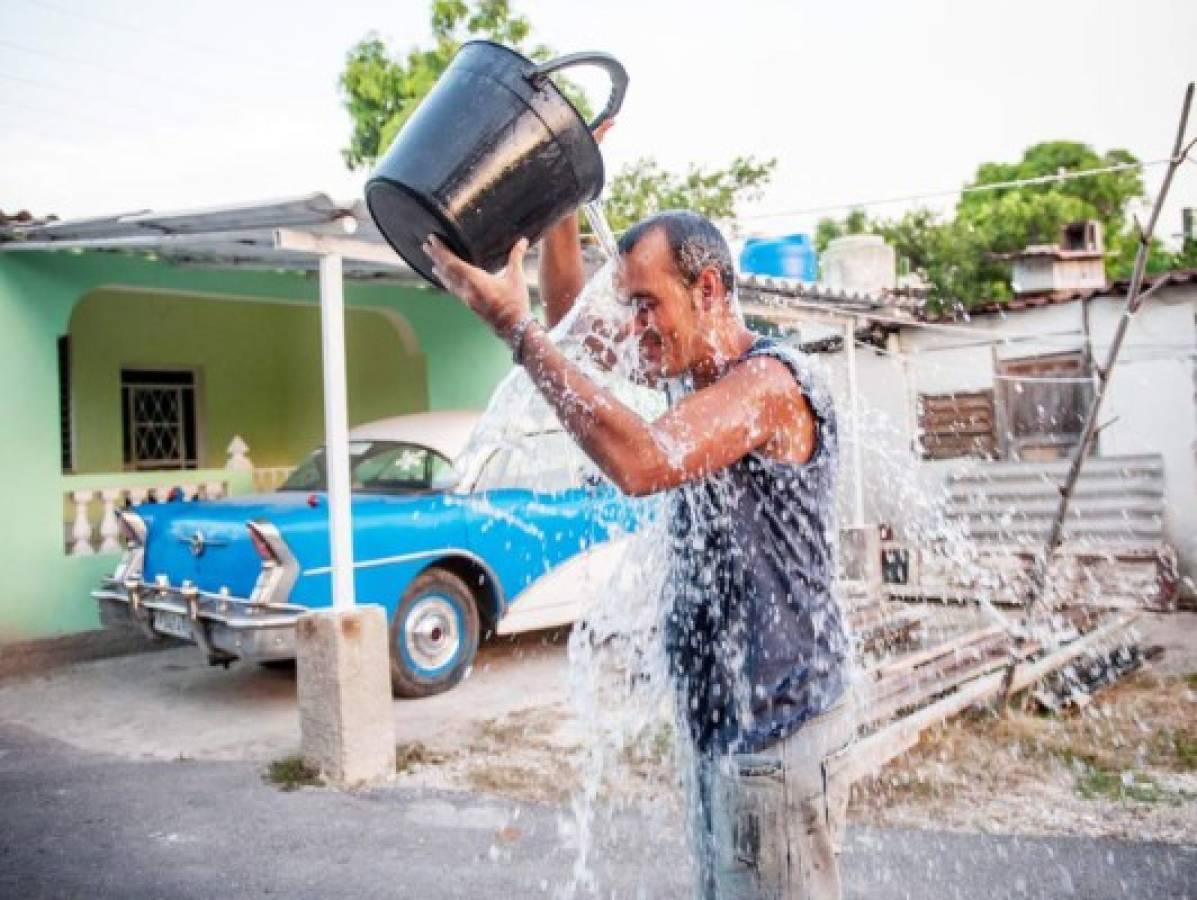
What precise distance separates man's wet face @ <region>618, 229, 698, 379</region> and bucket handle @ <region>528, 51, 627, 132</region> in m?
0.39

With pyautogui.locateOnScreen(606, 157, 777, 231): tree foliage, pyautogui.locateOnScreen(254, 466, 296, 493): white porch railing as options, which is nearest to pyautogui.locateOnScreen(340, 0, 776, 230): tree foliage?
pyautogui.locateOnScreen(606, 157, 777, 231): tree foliage

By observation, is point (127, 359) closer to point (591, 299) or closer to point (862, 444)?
point (862, 444)

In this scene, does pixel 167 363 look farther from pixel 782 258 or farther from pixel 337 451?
pixel 337 451

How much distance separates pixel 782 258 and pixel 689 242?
8.96 meters

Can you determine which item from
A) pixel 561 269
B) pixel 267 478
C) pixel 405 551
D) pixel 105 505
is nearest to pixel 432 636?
pixel 405 551

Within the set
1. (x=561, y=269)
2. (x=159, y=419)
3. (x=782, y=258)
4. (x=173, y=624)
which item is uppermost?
(x=782, y=258)

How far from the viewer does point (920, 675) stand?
18.3 ft

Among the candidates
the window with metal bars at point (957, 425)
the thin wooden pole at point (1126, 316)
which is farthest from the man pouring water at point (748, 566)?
the window with metal bars at point (957, 425)

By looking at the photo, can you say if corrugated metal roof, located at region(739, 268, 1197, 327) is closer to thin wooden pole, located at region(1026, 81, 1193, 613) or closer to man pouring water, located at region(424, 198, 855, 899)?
thin wooden pole, located at region(1026, 81, 1193, 613)

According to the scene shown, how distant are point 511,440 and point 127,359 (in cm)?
905

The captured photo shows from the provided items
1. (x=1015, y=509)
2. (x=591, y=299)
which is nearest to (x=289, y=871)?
(x=591, y=299)

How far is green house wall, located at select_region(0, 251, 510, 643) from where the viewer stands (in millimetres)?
8008

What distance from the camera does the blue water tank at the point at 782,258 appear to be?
10500 mm

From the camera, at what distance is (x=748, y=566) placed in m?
1.88
